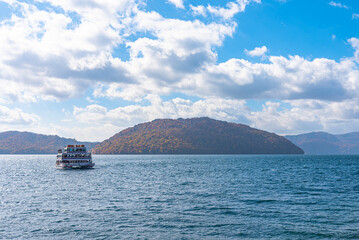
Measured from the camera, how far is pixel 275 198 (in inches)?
1870

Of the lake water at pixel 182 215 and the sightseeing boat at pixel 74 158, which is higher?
the sightseeing boat at pixel 74 158

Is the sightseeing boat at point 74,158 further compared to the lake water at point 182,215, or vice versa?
the sightseeing boat at point 74,158

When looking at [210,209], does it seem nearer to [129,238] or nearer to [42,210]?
[129,238]

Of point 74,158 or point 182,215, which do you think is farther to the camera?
point 74,158

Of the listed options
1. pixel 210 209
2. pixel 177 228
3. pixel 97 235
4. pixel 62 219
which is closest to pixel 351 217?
pixel 210 209

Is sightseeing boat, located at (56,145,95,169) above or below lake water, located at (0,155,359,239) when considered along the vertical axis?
above

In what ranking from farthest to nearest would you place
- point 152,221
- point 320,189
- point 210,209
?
point 320,189 → point 210,209 → point 152,221

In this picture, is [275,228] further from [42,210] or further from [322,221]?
[42,210]

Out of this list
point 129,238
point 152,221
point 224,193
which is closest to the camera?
point 129,238

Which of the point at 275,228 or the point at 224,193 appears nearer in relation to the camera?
the point at 275,228

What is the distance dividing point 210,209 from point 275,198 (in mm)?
14506

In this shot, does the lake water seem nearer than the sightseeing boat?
Yes

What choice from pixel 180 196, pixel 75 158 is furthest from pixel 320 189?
pixel 75 158

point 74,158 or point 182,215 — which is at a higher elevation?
point 74,158
